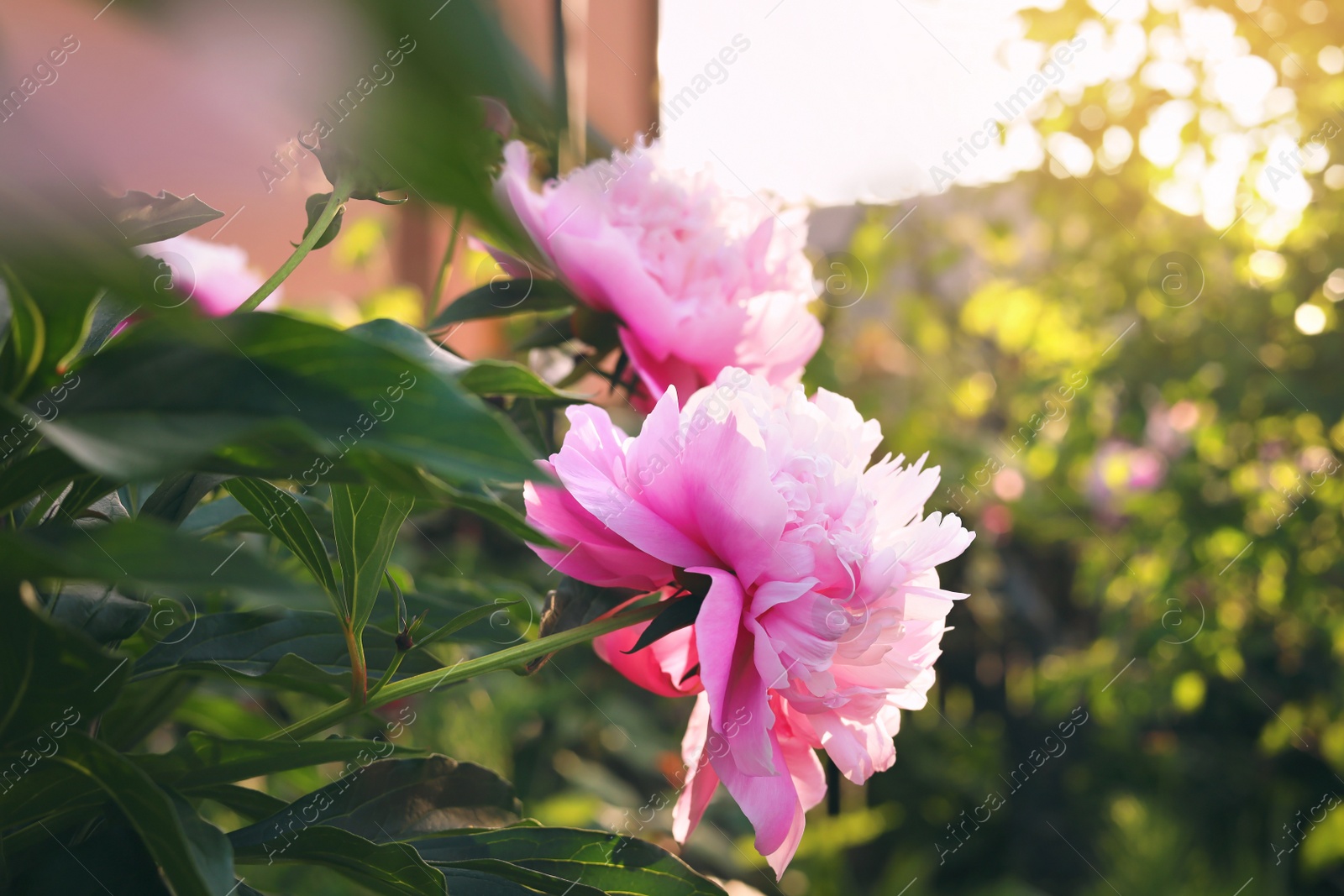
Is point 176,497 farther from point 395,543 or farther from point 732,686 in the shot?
point 732,686

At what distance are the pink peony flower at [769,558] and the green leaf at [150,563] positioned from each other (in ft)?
0.48

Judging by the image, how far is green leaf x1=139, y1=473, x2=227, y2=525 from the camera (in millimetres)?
Answer: 307

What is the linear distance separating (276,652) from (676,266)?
0.25 metres

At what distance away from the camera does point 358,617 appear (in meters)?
0.30

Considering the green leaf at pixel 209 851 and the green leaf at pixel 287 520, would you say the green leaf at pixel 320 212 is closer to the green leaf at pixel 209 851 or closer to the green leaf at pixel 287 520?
the green leaf at pixel 287 520

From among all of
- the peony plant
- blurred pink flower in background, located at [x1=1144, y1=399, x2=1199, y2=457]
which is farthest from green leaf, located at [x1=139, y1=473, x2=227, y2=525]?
blurred pink flower in background, located at [x1=1144, y1=399, x2=1199, y2=457]

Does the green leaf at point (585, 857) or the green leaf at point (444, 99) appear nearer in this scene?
the green leaf at point (444, 99)

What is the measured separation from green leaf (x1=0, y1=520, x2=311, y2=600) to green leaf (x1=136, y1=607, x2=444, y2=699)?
0.15 metres

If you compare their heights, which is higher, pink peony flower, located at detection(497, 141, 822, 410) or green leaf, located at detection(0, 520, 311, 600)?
green leaf, located at detection(0, 520, 311, 600)

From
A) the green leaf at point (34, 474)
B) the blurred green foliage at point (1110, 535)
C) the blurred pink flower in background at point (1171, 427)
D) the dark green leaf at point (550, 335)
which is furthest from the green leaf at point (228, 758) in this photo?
the blurred pink flower in background at point (1171, 427)

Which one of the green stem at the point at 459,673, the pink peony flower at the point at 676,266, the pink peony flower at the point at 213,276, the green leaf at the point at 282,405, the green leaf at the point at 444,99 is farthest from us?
the pink peony flower at the point at 213,276

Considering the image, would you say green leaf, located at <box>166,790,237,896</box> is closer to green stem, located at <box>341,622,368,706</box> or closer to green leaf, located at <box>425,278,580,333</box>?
green stem, located at <box>341,622,368,706</box>

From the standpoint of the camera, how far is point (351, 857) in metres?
0.27

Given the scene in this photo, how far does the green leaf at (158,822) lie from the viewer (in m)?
0.22
